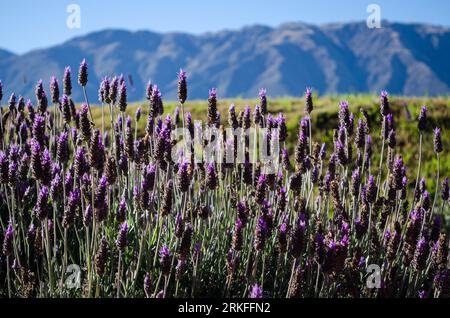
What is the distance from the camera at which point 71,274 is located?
8.58 ft

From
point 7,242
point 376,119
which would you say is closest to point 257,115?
point 7,242

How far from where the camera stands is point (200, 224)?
2.78m

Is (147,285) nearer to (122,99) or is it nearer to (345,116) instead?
(122,99)

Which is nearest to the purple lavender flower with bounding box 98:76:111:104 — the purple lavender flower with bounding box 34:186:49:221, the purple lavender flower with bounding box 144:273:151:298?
the purple lavender flower with bounding box 34:186:49:221

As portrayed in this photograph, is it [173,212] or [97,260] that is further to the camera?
[173,212]

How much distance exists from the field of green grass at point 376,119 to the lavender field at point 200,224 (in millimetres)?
4097

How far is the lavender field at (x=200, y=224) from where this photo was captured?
2.36 m

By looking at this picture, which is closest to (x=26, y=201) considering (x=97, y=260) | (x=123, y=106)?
(x=123, y=106)

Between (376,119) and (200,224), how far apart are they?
5516 millimetres

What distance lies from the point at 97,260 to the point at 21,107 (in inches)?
93.9

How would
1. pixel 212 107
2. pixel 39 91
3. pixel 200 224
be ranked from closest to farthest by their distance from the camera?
pixel 200 224, pixel 212 107, pixel 39 91

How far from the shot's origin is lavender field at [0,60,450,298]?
236cm

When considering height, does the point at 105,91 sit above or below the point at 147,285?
above
